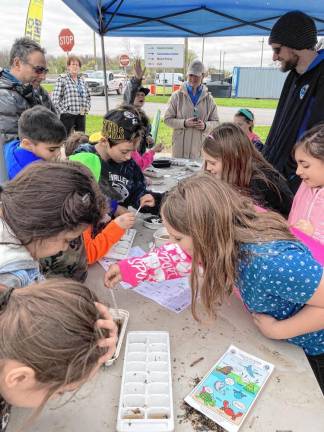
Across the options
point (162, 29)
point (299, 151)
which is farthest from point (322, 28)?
point (299, 151)

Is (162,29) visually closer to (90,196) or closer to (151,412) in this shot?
(90,196)

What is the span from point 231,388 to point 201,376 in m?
0.08

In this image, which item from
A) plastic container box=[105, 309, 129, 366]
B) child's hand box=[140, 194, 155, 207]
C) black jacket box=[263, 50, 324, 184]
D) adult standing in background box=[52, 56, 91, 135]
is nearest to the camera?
plastic container box=[105, 309, 129, 366]

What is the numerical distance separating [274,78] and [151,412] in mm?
21805

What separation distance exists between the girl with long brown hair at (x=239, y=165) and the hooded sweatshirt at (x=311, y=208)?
0.37 feet

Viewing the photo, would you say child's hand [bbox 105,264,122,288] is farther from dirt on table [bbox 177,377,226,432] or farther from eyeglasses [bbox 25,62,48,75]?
eyeglasses [bbox 25,62,48,75]

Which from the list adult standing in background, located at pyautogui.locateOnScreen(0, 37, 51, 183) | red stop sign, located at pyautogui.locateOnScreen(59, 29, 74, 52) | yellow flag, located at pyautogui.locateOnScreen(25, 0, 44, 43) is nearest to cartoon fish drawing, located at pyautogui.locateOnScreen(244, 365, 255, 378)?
adult standing in background, located at pyautogui.locateOnScreen(0, 37, 51, 183)

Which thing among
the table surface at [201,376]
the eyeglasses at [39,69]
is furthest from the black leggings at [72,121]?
the table surface at [201,376]

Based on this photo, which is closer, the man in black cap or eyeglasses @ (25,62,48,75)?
the man in black cap

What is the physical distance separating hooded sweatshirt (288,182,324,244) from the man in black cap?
430mm

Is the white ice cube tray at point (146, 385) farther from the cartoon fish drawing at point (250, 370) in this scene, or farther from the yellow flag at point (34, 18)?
the yellow flag at point (34, 18)

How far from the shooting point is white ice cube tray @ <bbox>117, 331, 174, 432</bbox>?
72 centimetres

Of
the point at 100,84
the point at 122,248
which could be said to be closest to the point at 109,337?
the point at 122,248

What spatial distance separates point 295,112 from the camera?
222 centimetres
